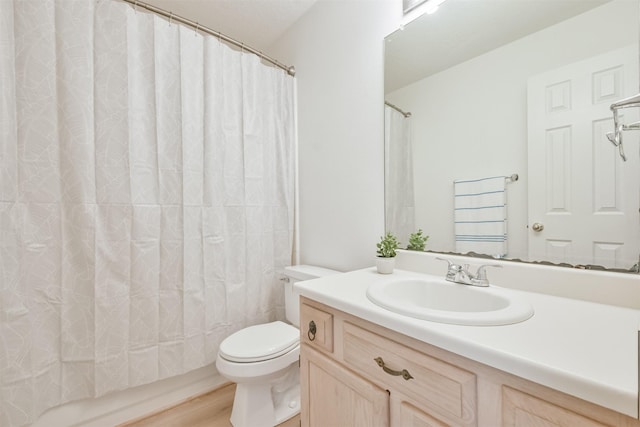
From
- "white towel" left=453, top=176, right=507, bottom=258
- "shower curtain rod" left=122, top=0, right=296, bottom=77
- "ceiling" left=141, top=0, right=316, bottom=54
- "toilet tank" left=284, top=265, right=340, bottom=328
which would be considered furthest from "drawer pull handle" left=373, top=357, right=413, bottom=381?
"ceiling" left=141, top=0, right=316, bottom=54

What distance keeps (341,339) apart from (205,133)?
4.40 ft

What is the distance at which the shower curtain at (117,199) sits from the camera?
1.13m

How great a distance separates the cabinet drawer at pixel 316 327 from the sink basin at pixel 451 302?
Result: 7.4 inches

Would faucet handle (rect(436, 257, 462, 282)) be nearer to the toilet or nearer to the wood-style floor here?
the toilet

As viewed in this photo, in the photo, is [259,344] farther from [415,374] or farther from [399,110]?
[399,110]

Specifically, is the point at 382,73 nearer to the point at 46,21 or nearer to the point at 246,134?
the point at 246,134

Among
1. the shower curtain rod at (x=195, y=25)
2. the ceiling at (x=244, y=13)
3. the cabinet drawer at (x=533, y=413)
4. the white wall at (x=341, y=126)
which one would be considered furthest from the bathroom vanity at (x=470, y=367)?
the ceiling at (x=244, y=13)

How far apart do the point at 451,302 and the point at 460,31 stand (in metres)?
1.09

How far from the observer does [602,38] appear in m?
0.79

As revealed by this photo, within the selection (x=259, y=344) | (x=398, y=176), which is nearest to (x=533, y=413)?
A: (x=398, y=176)

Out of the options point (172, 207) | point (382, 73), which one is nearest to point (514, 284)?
point (382, 73)

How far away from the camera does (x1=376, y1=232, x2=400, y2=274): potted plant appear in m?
1.18

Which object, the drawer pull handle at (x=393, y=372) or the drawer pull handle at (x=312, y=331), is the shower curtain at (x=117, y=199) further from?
the drawer pull handle at (x=393, y=372)

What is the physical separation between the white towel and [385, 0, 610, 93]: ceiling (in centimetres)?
52
